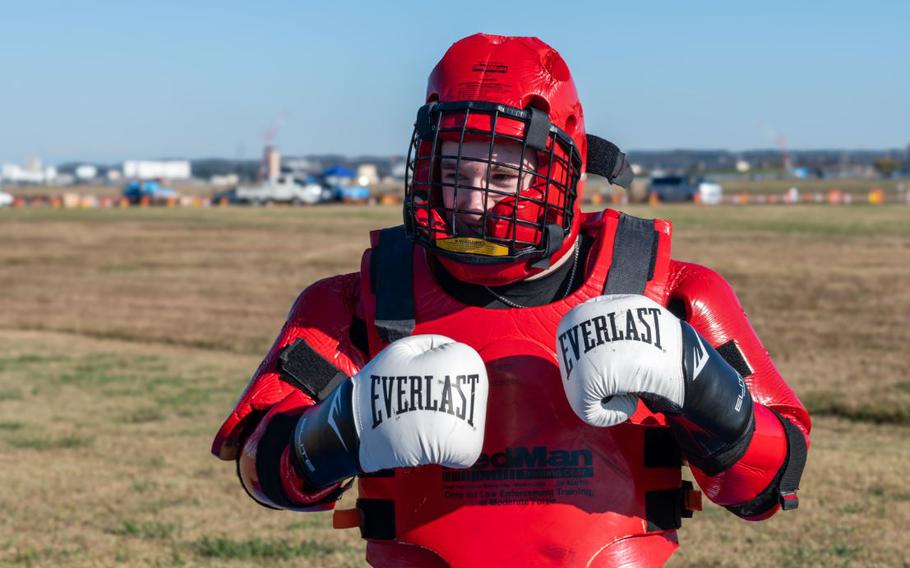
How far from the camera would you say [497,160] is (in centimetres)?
329

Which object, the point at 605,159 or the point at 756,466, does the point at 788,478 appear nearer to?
the point at 756,466

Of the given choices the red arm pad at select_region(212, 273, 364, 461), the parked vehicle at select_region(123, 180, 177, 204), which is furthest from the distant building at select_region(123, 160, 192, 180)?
the red arm pad at select_region(212, 273, 364, 461)

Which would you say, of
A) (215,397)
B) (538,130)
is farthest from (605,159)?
(215,397)

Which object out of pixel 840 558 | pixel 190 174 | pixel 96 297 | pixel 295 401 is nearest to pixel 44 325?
pixel 96 297

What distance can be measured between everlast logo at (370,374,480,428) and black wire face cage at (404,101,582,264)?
44 cm

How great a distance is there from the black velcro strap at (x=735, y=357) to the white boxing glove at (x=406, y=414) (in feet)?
2.48

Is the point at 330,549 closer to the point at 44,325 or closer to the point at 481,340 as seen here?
the point at 481,340

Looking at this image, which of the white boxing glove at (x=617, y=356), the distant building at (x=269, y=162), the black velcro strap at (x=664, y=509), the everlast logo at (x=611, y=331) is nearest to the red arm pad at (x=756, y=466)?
the black velcro strap at (x=664, y=509)

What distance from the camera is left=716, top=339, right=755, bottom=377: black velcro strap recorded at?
3.40m

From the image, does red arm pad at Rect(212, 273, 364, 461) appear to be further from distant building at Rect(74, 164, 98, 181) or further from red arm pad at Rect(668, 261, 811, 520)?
distant building at Rect(74, 164, 98, 181)

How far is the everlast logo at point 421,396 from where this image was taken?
2.90 meters

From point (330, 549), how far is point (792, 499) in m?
3.96

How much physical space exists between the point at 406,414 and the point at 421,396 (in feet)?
0.17

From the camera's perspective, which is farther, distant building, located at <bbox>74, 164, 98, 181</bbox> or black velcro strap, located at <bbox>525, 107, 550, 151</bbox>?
distant building, located at <bbox>74, 164, 98, 181</bbox>
